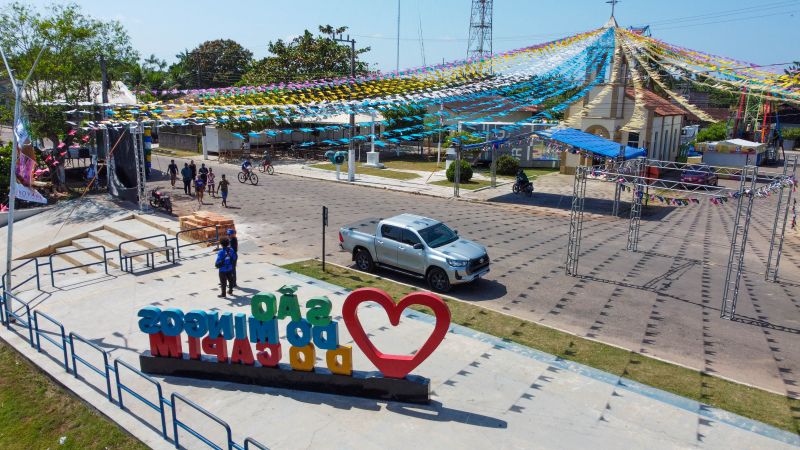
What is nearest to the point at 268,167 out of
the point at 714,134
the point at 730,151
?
the point at 730,151

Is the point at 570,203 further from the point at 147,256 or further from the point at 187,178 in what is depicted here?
the point at 147,256

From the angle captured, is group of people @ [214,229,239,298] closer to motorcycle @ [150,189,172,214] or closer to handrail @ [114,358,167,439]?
handrail @ [114,358,167,439]

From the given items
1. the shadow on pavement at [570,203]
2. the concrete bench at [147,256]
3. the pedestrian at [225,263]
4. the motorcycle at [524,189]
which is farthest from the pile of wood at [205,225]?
the motorcycle at [524,189]

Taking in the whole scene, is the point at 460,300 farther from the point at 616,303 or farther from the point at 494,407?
the point at 494,407

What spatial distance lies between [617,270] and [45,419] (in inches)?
601

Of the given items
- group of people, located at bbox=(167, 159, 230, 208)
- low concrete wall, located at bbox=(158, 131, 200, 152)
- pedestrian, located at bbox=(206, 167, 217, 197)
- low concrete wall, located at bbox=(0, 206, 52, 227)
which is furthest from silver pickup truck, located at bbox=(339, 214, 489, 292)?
low concrete wall, located at bbox=(158, 131, 200, 152)

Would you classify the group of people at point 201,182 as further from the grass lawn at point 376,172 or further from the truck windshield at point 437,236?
the truck windshield at point 437,236

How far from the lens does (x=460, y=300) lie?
578 inches

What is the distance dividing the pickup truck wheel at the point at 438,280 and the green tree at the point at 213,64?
6902 centimetres

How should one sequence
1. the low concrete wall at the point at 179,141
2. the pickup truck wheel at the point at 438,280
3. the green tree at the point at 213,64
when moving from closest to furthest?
the pickup truck wheel at the point at 438,280
the low concrete wall at the point at 179,141
the green tree at the point at 213,64

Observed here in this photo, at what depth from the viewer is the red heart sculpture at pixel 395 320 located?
8.80 m

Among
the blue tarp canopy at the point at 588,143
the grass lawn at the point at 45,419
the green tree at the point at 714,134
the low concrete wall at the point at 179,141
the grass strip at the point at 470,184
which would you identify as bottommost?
the grass lawn at the point at 45,419

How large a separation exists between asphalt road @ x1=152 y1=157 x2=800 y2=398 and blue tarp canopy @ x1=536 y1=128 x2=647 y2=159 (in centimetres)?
302

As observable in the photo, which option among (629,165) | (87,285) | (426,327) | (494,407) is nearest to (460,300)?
(426,327)
